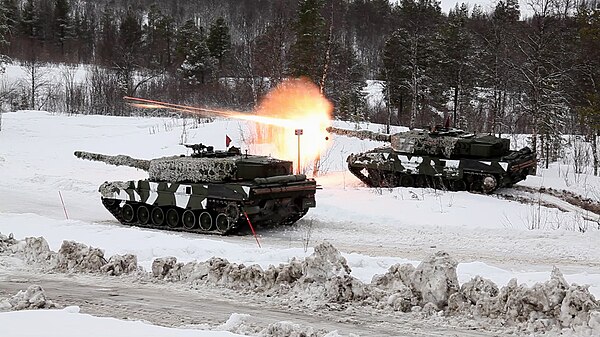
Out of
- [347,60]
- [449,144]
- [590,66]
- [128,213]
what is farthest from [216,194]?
[347,60]

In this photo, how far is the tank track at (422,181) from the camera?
899 inches

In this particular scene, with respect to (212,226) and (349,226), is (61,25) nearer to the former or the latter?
(212,226)

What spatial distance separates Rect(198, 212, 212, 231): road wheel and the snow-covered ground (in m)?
0.61

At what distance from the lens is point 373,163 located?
24.3 m

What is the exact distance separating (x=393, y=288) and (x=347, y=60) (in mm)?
37155

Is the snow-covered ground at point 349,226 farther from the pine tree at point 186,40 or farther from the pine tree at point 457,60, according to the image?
the pine tree at point 186,40

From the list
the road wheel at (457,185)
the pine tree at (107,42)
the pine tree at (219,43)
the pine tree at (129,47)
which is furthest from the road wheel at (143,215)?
the pine tree at (107,42)

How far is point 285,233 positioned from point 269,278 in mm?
6766

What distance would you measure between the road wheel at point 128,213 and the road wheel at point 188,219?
5.59 ft

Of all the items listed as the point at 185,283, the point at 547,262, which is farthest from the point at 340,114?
the point at 185,283

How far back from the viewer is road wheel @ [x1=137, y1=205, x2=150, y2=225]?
1842 cm

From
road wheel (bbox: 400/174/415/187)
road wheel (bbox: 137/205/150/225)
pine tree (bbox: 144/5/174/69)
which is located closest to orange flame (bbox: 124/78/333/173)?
road wheel (bbox: 400/174/415/187)

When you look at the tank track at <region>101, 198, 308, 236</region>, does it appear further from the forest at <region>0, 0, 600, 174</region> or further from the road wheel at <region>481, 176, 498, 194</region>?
the forest at <region>0, 0, 600, 174</region>

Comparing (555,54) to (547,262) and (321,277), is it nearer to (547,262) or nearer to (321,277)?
(547,262)
